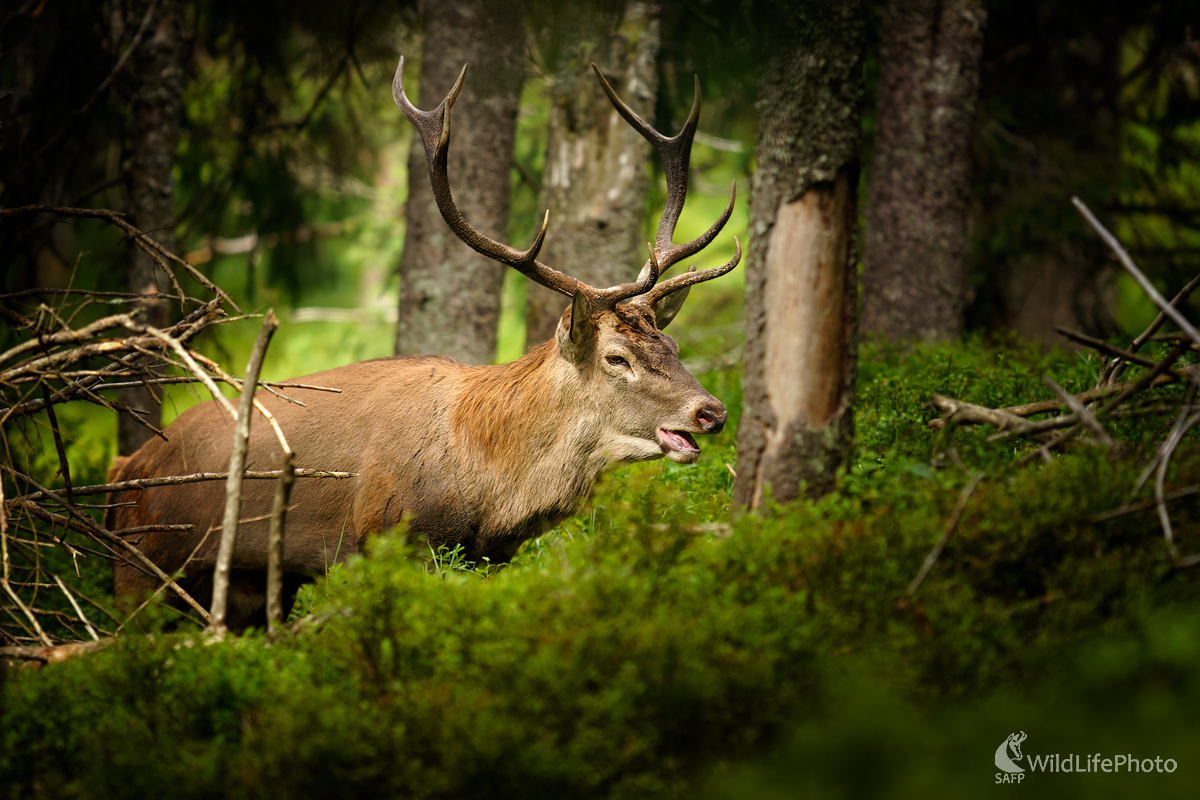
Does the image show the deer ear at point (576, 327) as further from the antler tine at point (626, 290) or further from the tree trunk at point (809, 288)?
the tree trunk at point (809, 288)

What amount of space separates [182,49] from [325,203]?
22.6 ft

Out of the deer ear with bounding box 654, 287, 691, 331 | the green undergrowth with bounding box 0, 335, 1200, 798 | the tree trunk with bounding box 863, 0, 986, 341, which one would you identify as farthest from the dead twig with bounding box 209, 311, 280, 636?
the tree trunk with bounding box 863, 0, 986, 341

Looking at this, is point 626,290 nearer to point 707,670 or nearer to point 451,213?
point 451,213

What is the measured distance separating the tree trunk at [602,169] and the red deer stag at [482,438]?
2.27 meters

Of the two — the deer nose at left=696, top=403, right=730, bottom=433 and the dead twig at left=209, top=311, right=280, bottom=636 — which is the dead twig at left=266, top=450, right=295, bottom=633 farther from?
the deer nose at left=696, top=403, right=730, bottom=433

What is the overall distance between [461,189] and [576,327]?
3.31m

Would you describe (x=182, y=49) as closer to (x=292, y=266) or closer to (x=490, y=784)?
(x=292, y=266)

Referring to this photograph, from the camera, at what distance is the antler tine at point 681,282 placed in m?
5.28

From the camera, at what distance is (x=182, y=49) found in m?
7.66

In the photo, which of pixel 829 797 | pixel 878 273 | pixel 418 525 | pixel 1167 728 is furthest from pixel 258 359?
pixel 878 273

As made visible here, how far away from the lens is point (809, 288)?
12.3ft

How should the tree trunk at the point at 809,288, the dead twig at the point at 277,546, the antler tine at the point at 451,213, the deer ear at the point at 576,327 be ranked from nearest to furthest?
1. the dead twig at the point at 277,546
2. the tree trunk at the point at 809,288
3. the antler tine at the point at 451,213
4. the deer ear at the point at 576,327

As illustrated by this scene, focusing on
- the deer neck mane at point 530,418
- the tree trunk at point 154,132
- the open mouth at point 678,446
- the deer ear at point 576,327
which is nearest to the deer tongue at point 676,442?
the open mouth at point 678,446

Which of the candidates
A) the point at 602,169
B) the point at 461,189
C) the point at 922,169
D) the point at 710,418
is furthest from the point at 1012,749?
the point at 461,189
